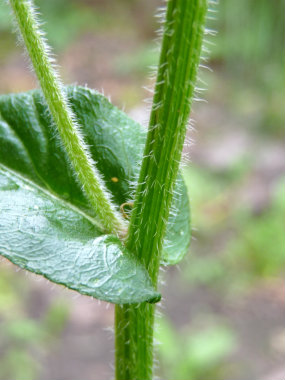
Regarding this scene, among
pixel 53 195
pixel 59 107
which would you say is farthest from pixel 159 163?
pixel 53 195

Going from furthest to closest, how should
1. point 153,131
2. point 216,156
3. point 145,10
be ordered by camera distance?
point 145,10
point 216,156
point 153,131

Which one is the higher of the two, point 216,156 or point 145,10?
point 145,10

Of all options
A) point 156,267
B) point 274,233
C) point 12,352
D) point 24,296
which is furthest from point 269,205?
point 156,267

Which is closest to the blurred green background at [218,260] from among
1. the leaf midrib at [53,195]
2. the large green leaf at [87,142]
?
the large green leaf at [87,142]

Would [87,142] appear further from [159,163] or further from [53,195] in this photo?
[159,163]

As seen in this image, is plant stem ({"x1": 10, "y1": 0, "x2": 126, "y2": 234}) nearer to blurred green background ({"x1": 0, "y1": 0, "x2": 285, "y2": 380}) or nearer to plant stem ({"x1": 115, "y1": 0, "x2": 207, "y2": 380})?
plant stem ({"x1": 115, "y1": 0, "x2": 207, "y2": 380})

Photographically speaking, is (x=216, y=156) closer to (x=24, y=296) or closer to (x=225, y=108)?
(x=225, y=108)
